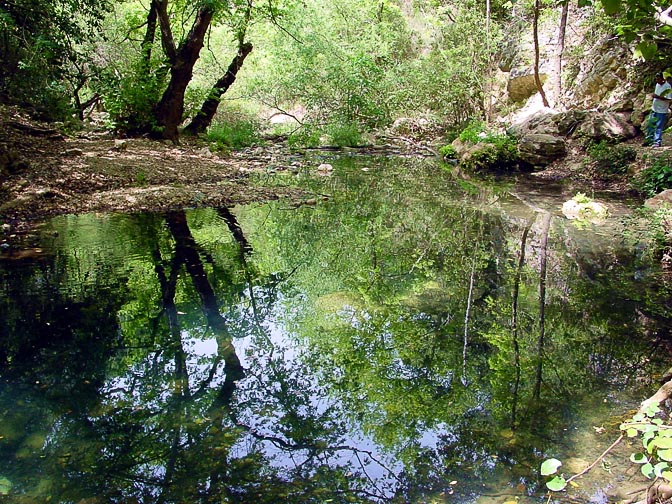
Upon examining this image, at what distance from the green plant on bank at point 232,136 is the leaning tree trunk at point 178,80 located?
1369mm

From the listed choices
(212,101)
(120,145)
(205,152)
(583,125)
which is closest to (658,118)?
(583,125)

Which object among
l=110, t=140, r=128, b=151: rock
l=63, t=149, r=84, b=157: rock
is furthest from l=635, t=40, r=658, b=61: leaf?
l=110, t=140, r=128, b=151: rock

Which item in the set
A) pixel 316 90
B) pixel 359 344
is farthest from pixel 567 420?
pixel 316 90

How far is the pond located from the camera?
2.83 m

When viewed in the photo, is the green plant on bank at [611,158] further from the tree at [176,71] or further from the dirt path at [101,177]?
the tree at [176,71]

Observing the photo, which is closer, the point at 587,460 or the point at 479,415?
the point at 587,460

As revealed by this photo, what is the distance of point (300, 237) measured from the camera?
754 cm

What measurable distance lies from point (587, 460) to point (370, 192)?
8527mm

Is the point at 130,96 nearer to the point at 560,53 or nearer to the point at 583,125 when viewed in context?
the point at 583,125

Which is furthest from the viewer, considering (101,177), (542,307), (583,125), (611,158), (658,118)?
(583,125)

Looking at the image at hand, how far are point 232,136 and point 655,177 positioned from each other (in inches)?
440

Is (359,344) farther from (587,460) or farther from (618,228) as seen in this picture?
(618,228)

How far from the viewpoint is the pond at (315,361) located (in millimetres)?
2826

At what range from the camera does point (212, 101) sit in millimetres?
15773
